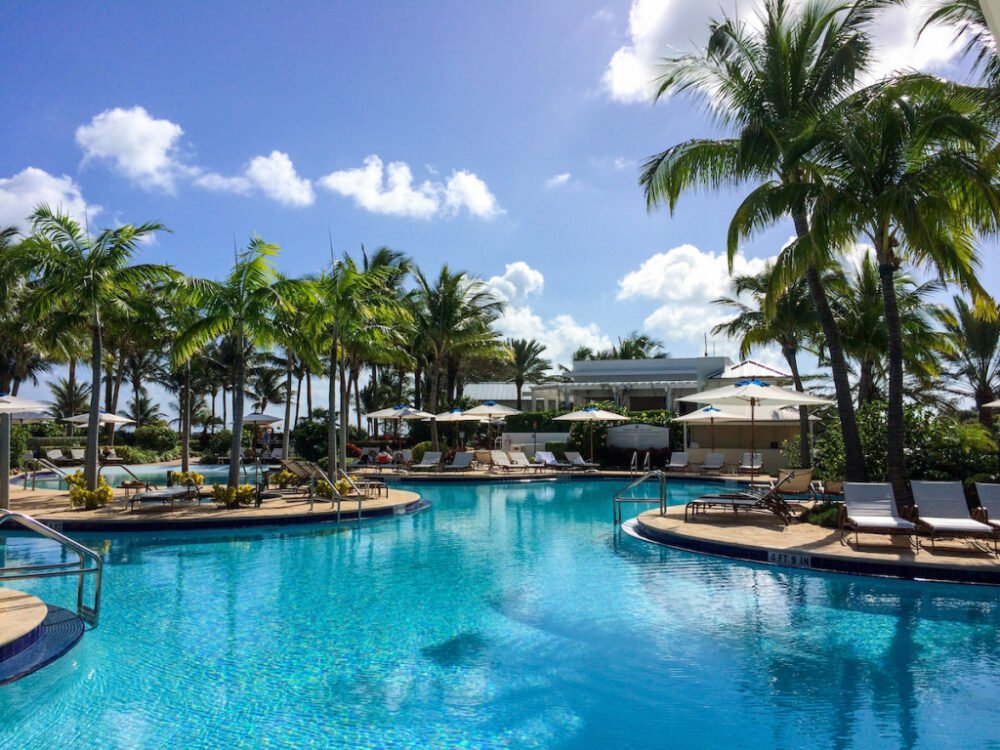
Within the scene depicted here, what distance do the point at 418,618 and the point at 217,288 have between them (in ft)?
32.3

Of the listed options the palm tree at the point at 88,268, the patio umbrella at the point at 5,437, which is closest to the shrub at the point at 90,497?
the palm tree at the point at 88,268

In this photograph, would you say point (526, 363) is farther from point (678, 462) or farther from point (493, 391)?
point (678, 462)

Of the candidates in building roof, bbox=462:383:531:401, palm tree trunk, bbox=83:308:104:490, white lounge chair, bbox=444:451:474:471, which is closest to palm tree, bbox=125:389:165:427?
building roof, bbox=462:383:531:401

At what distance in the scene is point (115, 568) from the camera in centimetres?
939

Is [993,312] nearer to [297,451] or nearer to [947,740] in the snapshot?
[947,740]

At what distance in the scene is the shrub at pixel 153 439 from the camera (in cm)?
3603

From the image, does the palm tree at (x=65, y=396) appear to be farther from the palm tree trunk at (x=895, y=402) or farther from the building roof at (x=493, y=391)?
the palm tree trunk at (x=895, y=402)

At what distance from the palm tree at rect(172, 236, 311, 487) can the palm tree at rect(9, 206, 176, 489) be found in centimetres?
107

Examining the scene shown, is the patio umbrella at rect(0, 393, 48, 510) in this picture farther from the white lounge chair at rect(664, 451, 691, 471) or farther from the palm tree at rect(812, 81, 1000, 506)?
the white lounge chair at rect(664, 451, 691, 471)

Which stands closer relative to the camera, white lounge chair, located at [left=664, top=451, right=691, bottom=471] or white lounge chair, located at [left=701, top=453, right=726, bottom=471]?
white lounge chair, located at [left=701, top=453, right=726, bottom=471]

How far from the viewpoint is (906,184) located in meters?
10.3

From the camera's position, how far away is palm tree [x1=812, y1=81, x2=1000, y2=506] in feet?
32.9

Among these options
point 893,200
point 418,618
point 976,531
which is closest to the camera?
point 418,618

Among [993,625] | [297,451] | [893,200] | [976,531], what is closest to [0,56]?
[893,200]
